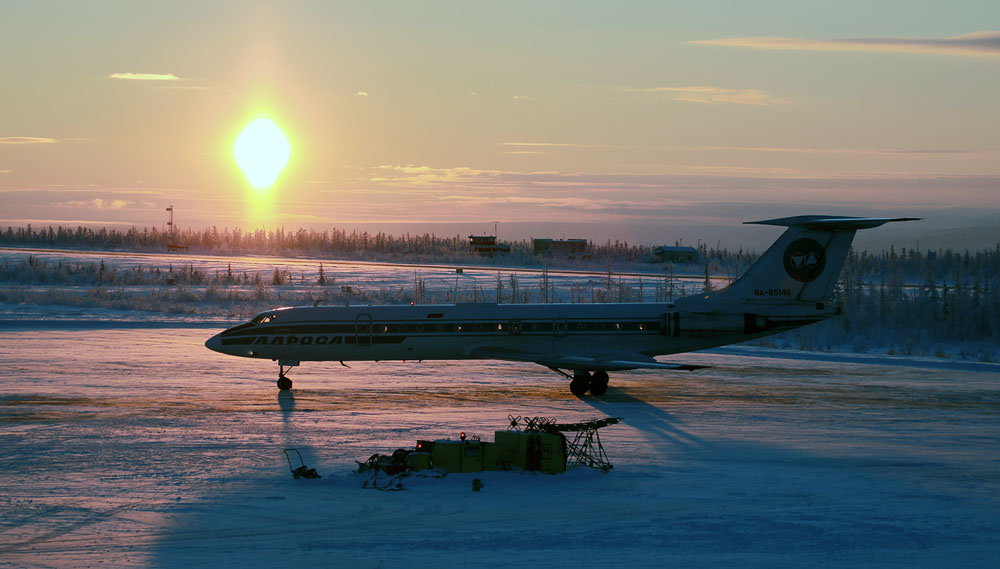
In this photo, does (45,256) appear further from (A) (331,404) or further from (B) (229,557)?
(B) (229,557)

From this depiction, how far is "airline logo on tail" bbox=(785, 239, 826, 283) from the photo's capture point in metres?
28.9

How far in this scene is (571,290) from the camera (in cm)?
5850

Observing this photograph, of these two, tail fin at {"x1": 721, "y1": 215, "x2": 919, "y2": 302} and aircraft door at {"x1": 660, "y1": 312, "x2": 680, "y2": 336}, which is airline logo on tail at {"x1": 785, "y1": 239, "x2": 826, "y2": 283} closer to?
tail fin at {"x1": 721, "y1": 215, "x2": 919, "y2": 302}

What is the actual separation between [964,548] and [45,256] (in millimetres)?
103749

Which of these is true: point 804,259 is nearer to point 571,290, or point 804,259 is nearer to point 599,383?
point 599,383

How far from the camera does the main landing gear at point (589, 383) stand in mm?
28391

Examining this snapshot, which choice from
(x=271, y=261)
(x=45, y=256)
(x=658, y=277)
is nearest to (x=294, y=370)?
(x=658, y=277)

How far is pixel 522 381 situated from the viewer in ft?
104

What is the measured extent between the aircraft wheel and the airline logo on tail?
6582mm

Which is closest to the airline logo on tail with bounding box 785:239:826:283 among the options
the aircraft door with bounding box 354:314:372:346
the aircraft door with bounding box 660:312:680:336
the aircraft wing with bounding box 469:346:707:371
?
the aircraft door with bounding box 660:312:680:336

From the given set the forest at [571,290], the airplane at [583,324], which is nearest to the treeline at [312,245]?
the forest at [571,290]

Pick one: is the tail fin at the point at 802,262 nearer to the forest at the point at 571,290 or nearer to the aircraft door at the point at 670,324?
the aircraft door at the point at 670,324

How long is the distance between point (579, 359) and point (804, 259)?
7.61 m

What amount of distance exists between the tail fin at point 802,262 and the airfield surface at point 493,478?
3.00 m
